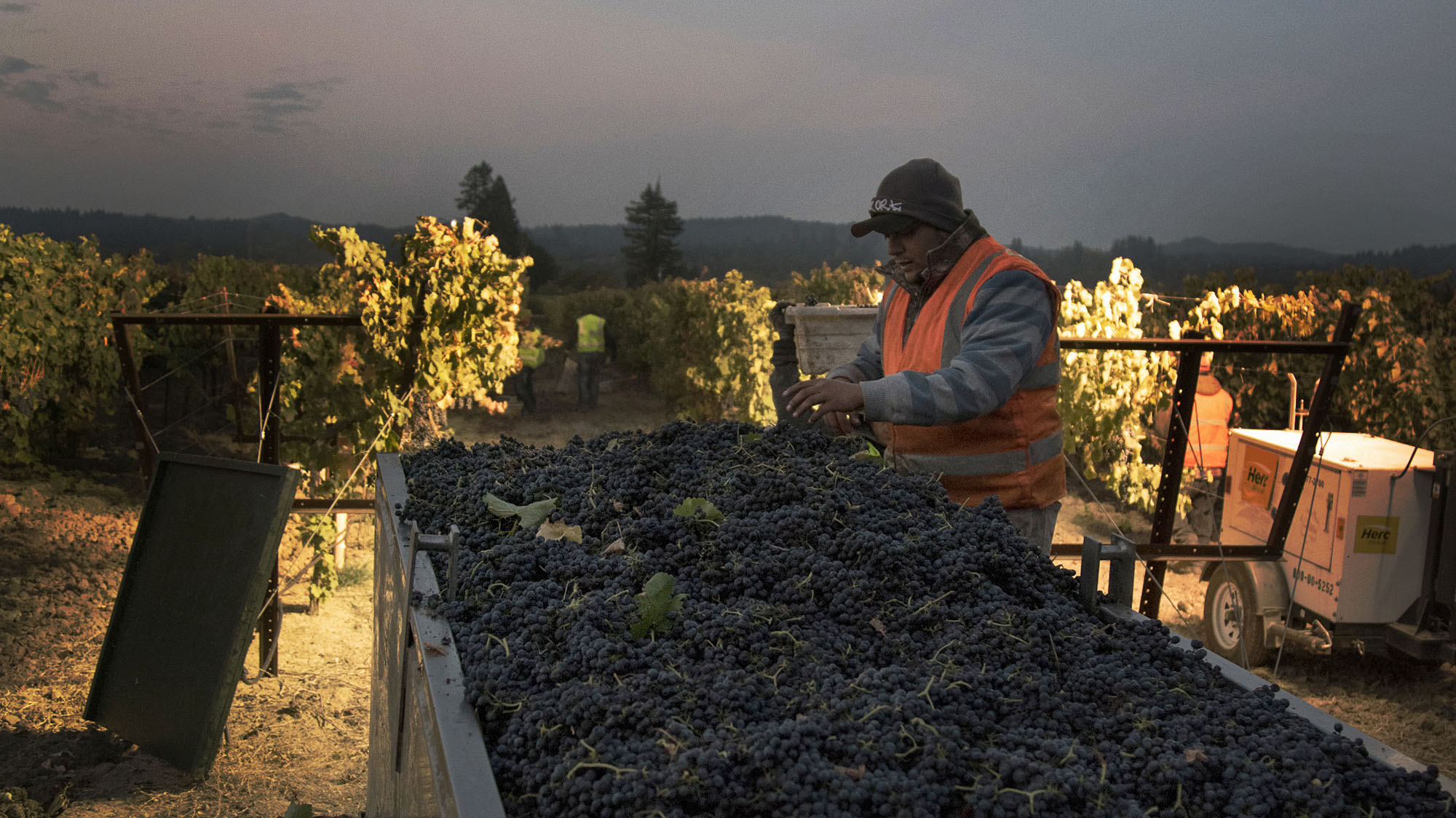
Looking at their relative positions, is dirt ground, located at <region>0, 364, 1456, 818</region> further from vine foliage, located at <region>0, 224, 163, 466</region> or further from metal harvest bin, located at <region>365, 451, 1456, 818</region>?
metal harvest bin, located at <region>365, 451, 1456, 818</region>

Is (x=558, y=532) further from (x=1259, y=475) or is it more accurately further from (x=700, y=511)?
Answer: (x=1259, y=475)

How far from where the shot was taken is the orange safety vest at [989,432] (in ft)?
7.41

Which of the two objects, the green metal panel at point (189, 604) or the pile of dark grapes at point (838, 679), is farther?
the green metal panel at point (189, 604)

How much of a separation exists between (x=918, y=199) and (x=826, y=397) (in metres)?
0.60

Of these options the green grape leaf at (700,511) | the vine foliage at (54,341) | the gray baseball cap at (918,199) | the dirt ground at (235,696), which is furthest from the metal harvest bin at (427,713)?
the vine foliage at (54,341)

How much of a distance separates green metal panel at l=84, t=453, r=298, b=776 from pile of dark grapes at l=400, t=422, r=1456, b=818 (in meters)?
2.31

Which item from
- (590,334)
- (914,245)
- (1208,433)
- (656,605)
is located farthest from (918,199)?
(590,334)

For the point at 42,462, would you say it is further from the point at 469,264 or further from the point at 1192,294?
the point at 1192,294

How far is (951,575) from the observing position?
1504 millimetres

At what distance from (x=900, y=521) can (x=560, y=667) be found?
0.69 metres

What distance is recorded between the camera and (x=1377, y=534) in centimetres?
530

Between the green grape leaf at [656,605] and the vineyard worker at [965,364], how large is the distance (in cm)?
70

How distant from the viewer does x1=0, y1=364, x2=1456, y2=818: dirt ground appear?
4.07 metres

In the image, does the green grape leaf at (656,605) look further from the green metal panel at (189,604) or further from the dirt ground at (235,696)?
the green metal panel at (189,604)
